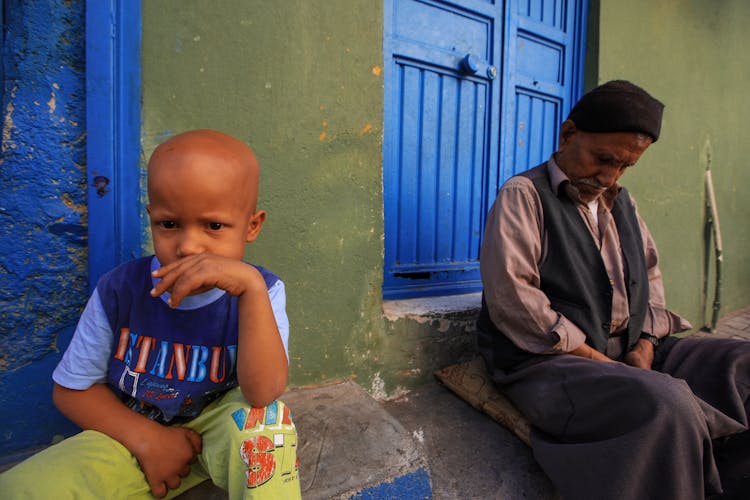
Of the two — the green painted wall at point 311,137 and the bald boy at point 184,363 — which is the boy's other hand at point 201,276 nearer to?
the bald boy at point 184,363

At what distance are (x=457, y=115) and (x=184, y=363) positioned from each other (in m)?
2.06

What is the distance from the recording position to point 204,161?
96 centimetres

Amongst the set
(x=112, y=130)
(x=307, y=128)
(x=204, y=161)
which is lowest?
(x=204, y=161)

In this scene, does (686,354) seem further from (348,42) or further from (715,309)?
(715,309)

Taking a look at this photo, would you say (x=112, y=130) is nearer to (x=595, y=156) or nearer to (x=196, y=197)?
(x=196, y=197)

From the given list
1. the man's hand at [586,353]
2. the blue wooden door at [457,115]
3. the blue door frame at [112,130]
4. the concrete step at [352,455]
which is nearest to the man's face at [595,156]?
the man's hand at [586,353]

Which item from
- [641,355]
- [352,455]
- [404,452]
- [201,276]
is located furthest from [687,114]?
[201,276]

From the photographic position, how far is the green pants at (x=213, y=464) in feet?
2.73

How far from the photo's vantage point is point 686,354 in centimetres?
183

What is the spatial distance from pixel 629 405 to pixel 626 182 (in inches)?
86.8

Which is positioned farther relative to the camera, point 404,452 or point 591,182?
point 591,182

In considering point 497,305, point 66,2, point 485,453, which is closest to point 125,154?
point 66,2

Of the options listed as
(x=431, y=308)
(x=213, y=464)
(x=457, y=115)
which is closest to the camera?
(x=213, y=464)

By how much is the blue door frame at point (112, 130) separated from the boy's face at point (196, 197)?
0.50 m
